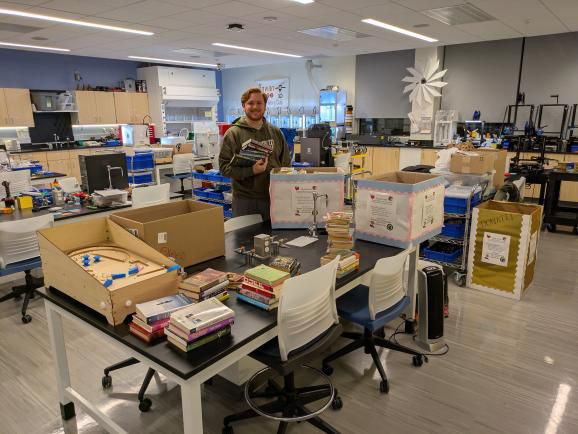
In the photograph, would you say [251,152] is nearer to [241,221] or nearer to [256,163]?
[256,163]

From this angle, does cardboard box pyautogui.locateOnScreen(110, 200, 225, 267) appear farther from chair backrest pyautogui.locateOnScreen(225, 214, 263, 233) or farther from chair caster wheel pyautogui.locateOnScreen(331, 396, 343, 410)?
chair caster wheel pyautogui.locateOnScreen(331, 396, 343, 410)

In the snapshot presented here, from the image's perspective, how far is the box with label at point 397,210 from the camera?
240cm

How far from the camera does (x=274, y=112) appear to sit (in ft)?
35.6

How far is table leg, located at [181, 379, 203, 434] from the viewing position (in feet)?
4.45

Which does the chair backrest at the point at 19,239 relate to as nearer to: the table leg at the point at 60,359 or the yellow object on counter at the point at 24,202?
the yellow object on counter at the point at 24,202

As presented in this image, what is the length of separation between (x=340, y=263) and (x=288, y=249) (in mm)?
430

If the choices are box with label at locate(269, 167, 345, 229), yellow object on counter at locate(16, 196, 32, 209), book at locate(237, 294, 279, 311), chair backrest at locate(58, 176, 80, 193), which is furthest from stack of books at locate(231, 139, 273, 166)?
chair backrest at locate(58, 176, 80, 193)

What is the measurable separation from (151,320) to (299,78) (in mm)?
9533

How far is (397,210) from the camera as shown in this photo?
2424mm

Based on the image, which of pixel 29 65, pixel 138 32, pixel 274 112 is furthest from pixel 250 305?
pixel 274 112

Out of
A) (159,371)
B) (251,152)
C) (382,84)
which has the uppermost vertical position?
(382,84)

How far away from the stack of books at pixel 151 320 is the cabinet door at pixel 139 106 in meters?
9.09

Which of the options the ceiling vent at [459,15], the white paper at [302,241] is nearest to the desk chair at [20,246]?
the white paper at [302,241]

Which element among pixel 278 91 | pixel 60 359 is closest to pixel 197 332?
pixel 60 359
